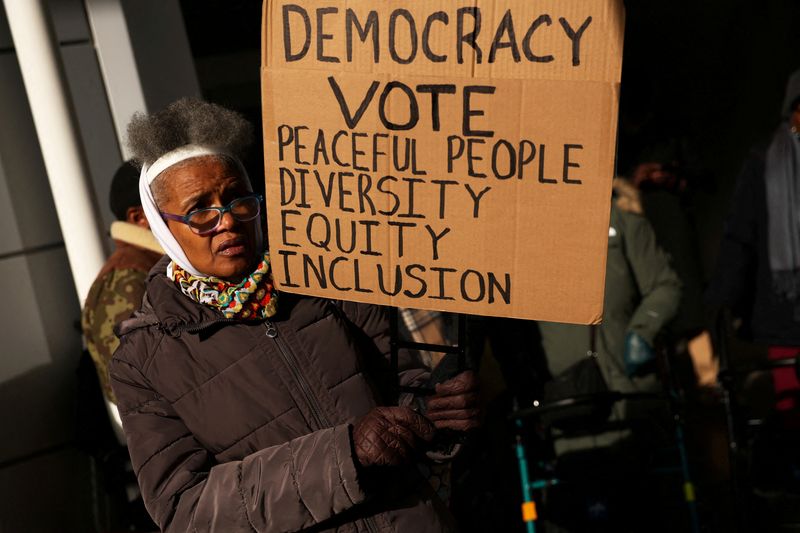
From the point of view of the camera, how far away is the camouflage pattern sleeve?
416 centimetres

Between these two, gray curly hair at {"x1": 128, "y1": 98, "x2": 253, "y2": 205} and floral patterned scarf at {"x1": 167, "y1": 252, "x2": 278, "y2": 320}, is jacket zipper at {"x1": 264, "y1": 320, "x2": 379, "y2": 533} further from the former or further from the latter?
gray curly hair at {"x1": 128, "y1": 98, "x2": 253, "y2": 205}

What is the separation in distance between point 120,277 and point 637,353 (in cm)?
234

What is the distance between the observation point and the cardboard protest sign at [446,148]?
228 cm

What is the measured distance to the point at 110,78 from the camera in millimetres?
5523

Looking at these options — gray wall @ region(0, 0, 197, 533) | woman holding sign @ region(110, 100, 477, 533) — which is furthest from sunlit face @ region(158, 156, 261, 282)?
gray wall @ region(0, 0, 197, 533)

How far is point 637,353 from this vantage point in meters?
4.92

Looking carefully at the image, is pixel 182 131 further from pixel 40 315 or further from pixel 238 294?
pixel 40 315

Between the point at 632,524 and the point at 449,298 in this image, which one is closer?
the point at 449,298

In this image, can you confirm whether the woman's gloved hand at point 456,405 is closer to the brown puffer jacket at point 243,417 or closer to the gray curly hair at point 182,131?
the brown puffer jacket at point 243,417

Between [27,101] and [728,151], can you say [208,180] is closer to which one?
[27,101]

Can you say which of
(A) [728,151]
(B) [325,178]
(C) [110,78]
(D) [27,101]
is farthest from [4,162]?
(A) [728,151]

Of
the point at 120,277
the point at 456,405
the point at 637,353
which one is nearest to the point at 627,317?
the point at 637,353

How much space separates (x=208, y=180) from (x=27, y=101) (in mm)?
2837

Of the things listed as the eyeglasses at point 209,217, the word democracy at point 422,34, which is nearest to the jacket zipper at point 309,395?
the eyeglasses at point 209,217
